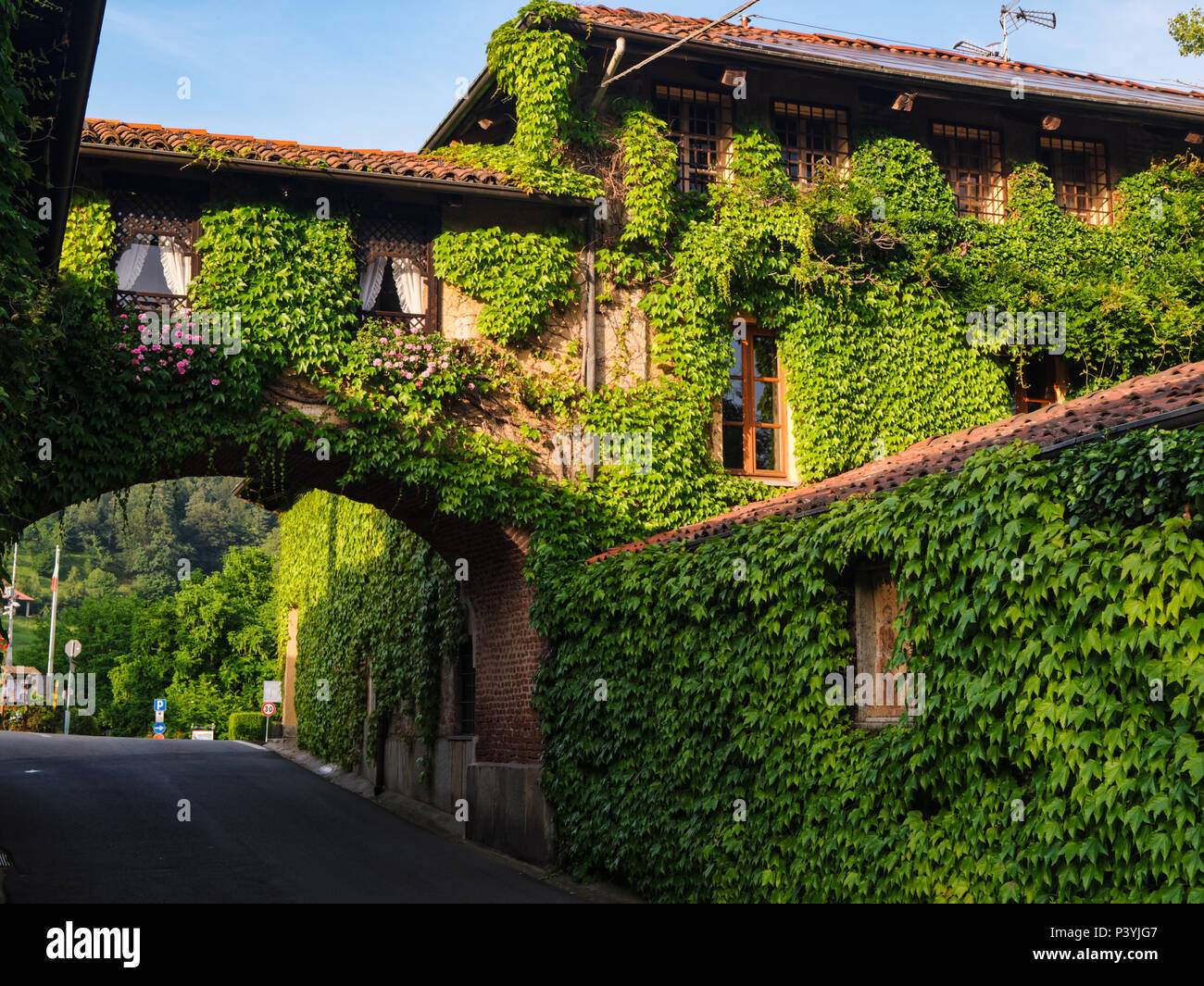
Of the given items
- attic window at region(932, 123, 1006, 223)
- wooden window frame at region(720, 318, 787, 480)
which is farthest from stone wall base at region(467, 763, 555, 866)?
attic window at region(932, 123, 1006, 223)

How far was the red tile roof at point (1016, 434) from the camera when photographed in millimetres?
7605

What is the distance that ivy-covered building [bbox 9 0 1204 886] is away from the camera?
9.89 metres

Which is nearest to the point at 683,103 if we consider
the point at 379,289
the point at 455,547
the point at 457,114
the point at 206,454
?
the point at 457,114

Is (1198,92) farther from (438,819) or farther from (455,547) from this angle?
(438,819)

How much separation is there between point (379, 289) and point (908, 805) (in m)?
9.48

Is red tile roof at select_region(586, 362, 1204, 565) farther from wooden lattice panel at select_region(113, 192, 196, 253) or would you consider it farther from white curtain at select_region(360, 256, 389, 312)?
wooden lattice panel at select_region(113, 192, 196, 253)

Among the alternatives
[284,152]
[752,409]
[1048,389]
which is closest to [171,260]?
[284,152]

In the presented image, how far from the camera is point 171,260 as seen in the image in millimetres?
13578

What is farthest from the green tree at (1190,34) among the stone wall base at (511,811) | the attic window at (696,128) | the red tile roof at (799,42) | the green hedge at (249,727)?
the green hedge at (249,727)

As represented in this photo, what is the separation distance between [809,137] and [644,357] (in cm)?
442

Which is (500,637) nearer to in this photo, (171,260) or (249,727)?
(171,260)

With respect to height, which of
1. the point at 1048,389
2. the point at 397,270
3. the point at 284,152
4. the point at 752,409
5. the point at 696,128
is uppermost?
the point at 696,128

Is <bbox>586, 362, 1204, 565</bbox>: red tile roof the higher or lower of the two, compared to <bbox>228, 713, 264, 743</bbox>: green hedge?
higher

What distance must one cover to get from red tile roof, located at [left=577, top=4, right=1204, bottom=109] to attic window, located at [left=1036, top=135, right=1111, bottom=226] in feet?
3.60
